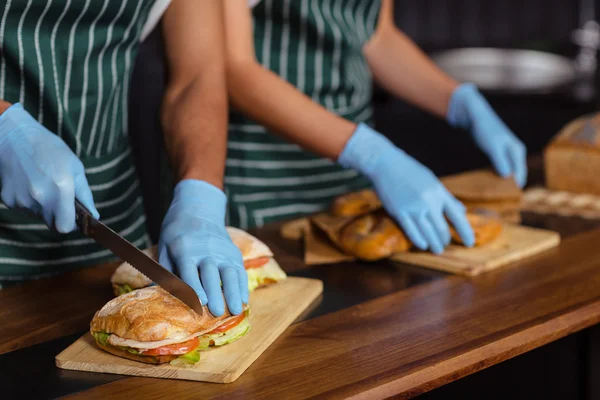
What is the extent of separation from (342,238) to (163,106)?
589 millimetres

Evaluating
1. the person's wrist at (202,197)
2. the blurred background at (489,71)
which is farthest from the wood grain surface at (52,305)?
the blurred background at (489,71)

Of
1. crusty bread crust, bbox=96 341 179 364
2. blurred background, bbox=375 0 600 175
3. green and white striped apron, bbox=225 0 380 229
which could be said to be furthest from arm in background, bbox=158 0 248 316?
blurred background, bbox=375 0 600 175

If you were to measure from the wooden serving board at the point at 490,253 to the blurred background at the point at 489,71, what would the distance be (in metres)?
2.19

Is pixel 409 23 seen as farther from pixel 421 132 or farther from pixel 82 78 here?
pixel 82 78

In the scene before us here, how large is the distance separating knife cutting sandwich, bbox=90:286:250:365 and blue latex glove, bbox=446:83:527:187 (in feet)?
4.36

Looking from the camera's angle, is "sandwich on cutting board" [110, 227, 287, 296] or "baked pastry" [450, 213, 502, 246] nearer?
"sandwich on cutting board" [110, 227, 287, 296]

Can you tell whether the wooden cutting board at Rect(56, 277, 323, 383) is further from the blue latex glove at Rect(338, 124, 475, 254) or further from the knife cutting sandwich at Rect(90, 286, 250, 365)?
the blue latex glove at Rect(338, 124, 475, 254)

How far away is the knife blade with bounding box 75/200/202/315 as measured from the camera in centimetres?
139

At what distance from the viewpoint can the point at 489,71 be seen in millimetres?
5238

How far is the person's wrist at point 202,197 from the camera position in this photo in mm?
1716

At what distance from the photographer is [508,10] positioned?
5836 mm

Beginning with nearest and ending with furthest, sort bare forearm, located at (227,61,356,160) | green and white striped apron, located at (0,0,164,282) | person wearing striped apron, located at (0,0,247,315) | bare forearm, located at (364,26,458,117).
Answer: person wearing striped apron, located at (0,0,247,315), green and white striped apron, located at (0,0,164,282), bare forearm, located at (227,61,356,160), bare forearm, located at (364,26,458,117)

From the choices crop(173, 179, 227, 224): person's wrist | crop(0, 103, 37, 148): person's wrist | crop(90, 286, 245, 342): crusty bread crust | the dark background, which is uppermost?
crop(0, 103, 37, 148): person's wrist

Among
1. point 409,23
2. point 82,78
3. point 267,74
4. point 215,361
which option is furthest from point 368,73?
point 409,23
